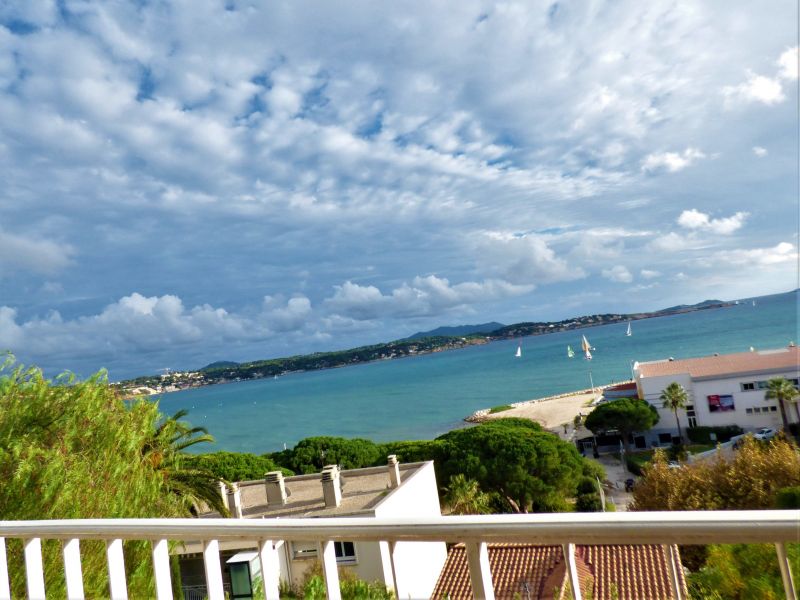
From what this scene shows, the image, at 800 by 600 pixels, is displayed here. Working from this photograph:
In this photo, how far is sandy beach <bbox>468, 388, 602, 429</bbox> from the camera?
222 ft

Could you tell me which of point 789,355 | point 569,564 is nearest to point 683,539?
point 569,564

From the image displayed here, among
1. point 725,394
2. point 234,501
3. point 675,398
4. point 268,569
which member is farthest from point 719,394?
point 268,569

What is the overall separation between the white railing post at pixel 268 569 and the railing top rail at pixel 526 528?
0.24 ft

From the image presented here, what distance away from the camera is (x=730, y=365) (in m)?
51.8

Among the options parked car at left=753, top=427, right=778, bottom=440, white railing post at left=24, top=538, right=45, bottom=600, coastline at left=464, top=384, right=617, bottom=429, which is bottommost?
coastline at left=464, top=384, right=617, bottom=429

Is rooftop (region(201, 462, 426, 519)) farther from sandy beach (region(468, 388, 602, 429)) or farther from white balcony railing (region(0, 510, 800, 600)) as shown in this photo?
sandy beach (region(468, 388, 602, 429))

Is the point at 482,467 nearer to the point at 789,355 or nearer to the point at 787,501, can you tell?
the point at 787,501

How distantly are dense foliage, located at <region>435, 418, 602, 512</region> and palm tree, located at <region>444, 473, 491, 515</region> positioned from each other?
77cm

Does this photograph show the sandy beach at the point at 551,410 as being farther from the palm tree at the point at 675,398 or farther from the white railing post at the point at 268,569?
the white railing post at the point at 268,569

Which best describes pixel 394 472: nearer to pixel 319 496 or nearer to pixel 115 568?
pixel 319 496

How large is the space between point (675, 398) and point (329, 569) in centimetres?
5033

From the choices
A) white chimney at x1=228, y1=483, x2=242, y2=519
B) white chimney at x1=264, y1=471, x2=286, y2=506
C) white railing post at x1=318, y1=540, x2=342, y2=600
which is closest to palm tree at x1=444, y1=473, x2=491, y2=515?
white chimney at x1=264, y1=471, x2=286, y2=506

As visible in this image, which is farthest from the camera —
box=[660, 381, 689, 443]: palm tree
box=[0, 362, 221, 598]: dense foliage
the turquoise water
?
the turquoise water

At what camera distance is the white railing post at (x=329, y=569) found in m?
1.66
